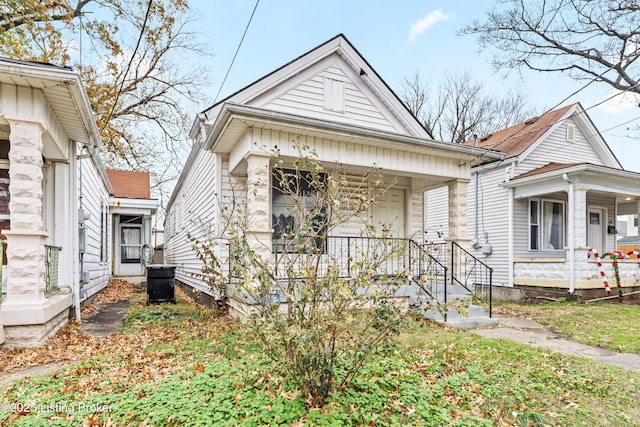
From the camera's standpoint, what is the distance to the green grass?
235 inches

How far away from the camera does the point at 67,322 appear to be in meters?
6.38

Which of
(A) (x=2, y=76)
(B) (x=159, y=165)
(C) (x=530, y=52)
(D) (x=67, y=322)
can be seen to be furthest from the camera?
(B) (x=159, y=165)

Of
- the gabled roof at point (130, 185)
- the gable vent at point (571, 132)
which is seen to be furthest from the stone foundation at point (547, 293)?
the gabled roof at point (130, 185)

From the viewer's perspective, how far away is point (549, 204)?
501 inches

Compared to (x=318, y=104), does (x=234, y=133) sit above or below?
below

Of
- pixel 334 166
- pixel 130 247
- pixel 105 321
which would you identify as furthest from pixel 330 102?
pixel 130 247

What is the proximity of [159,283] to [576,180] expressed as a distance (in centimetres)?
1147

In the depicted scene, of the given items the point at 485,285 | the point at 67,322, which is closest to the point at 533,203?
the point at 485,285

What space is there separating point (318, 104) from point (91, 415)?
7.73 meters

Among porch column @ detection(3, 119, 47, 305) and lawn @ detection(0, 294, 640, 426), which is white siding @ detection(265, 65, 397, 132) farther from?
lawn @ detection(0, 294, 640, 426)

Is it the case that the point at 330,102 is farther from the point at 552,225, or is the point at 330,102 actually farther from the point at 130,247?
the point at 130,247

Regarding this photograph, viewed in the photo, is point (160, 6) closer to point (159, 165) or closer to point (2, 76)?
point (159, 165)

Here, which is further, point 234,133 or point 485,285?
point 485,285

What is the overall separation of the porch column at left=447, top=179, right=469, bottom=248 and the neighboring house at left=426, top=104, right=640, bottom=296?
12.4 ft
